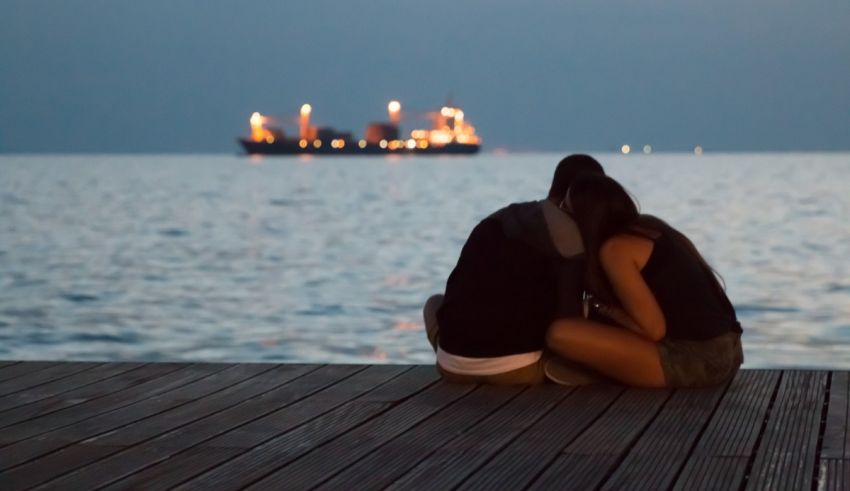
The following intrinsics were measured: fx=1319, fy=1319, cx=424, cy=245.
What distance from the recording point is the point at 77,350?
9.24 metres

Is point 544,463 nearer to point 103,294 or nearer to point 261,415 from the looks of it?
point 261,415

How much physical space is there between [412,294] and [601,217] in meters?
8.94

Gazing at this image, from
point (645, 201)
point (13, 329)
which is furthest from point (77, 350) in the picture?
point (645, 201)

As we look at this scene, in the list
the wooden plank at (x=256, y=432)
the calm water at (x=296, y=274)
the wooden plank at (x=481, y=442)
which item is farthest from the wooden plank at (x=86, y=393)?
the calm water at (x=296, y=274)

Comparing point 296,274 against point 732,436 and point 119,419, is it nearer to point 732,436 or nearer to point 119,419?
point 119,419

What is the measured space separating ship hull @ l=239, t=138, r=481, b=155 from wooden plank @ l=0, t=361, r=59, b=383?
91765 millimetres

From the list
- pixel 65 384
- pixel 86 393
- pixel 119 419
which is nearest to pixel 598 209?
pixel 119 419

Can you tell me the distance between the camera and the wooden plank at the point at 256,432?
2.84 m

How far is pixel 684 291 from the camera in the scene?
3.65 meters

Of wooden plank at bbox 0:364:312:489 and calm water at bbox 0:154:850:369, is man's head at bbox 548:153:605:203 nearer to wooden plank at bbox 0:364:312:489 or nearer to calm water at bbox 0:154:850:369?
wooden plank at bbox 0:364:312:489

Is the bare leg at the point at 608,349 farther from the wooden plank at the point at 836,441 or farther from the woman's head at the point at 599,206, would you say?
the wooden plank at the point at 836,441

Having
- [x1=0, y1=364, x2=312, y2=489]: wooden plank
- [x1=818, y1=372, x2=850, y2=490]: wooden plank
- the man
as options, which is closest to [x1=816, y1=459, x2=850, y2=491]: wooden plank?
[x1=818, y1=372, x2=850, y2=490]: wooden plank

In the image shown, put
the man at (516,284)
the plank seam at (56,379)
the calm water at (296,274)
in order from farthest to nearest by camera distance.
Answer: the calm water at (296,274) → the plank seam at (56,379) → the man at (516,284)

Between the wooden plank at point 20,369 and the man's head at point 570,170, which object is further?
the wooden plank at point 20,369
